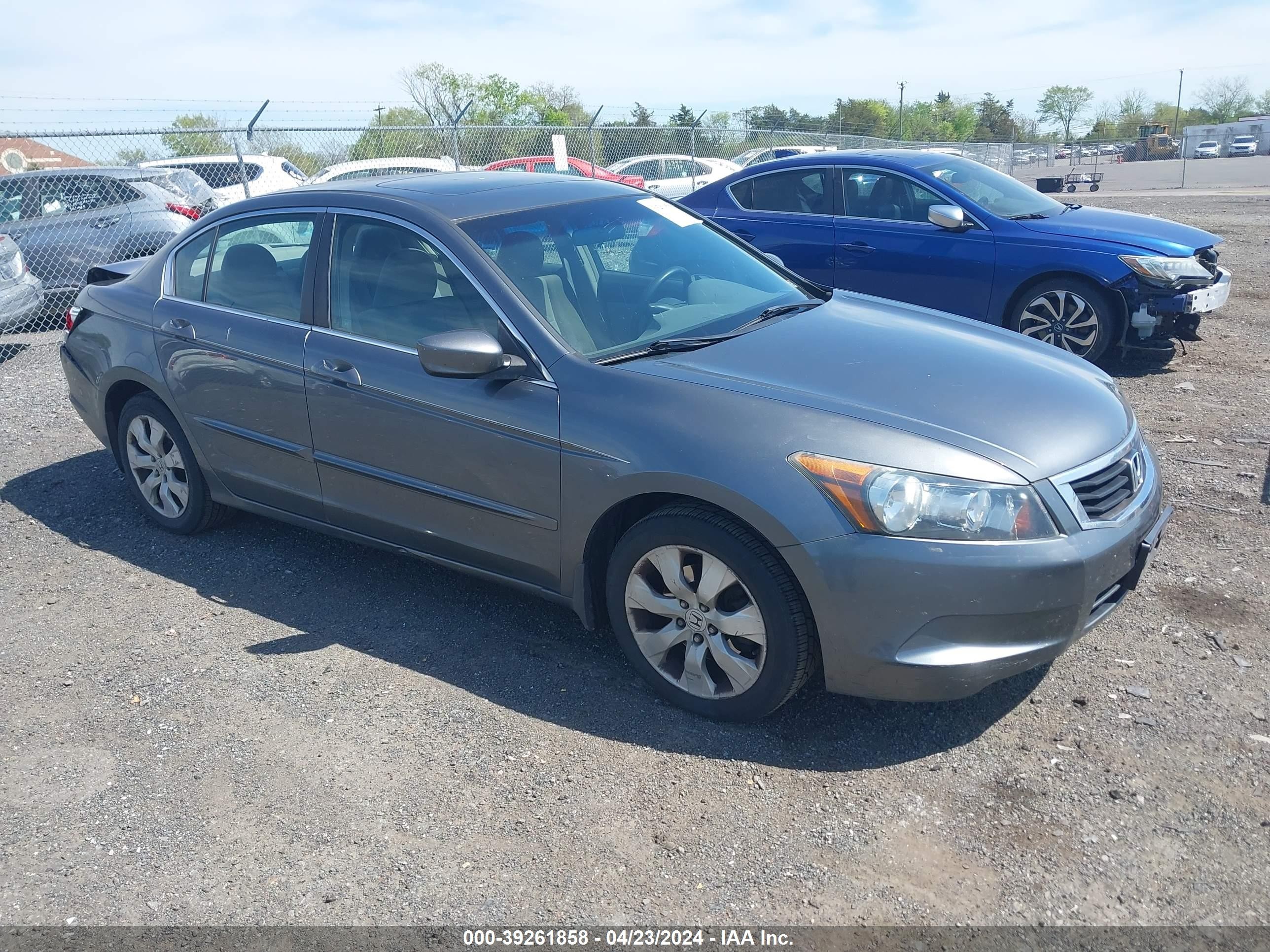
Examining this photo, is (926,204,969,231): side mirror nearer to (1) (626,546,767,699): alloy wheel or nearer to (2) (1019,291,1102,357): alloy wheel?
(2) (1019,291,1102,357): alloy wheel

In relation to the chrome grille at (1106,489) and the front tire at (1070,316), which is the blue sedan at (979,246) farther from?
the chrome grille at (1106,489)

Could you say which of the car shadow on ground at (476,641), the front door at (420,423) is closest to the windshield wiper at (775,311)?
the front door at (420,423)

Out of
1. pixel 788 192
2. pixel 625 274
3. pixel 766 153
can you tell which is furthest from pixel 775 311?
pixel 766 153

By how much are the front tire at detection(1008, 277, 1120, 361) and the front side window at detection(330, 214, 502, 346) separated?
5158 millimetres

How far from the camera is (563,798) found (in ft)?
10.1

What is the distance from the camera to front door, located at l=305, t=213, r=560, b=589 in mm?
3605

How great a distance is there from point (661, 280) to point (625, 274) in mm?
157

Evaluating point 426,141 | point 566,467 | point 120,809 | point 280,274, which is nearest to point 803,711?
point 566,467

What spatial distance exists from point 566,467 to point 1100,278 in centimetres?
542

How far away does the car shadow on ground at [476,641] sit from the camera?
3.35 metres

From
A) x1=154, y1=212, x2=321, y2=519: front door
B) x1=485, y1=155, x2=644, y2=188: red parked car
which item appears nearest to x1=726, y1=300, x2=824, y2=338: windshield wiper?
x1=154, y1=212, x2=321, y2=519: front door

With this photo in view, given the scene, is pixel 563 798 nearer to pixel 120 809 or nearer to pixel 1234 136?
pixel 120 809

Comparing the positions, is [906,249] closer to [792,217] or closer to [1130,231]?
[792,217]

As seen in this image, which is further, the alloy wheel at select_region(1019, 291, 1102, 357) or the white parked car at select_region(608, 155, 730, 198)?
the white parked car at select_region(608, 155, 730, 198)
